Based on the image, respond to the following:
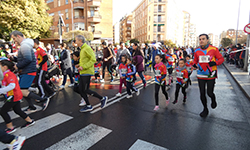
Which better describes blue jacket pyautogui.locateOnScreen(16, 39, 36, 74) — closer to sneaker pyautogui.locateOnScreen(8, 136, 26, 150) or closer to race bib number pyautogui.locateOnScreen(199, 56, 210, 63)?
sneaker pyautogui.locateOnScreen(8, 136, 26, 150)

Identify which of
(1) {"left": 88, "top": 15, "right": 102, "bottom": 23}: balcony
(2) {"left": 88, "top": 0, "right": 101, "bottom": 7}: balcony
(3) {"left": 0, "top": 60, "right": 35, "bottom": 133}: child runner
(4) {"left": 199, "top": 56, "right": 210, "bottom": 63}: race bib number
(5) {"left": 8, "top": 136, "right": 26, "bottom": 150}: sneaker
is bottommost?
(5) {"left": 8, "top": 136, "right": 26, "bottom": 150}: sneaker

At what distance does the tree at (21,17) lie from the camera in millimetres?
17656

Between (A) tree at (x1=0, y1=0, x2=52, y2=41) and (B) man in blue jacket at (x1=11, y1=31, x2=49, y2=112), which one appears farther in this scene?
(A) tree at (x1=0, y1=0, x2=52, y2=41)

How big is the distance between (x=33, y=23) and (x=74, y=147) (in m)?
21.3

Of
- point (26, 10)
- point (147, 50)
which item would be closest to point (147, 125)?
point (147, 50)

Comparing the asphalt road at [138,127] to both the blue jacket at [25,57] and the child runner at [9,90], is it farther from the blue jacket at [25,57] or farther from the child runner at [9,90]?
the blue jacket at [25,57]

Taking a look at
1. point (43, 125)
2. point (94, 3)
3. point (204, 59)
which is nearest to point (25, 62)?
point (43, 125)

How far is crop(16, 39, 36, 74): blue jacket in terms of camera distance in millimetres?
4324

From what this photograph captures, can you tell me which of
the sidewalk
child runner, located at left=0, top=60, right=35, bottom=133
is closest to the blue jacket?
child runner, located at left=0, top=60, right=35, bottom=133

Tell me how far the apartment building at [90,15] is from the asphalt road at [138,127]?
33868 mm

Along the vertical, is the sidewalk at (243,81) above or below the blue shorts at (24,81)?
below

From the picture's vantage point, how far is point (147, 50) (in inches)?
483

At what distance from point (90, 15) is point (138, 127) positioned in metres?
36.8

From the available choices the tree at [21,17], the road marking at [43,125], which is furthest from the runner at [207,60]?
the tree at [21,17]
